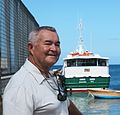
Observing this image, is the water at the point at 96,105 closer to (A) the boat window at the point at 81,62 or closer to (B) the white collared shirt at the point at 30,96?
(A) the boat window at the point at 81,62

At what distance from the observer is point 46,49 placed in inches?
103

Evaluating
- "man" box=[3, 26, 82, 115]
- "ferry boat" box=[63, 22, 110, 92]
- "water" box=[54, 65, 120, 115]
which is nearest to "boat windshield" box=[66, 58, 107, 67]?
"ferry boat" box=[63, 22, 110, 92]

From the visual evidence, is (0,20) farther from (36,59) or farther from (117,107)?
(36,59)

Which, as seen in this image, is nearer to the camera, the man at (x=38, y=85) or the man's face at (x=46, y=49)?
the man at (x=38, y=85)

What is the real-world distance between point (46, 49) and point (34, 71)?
0.15m

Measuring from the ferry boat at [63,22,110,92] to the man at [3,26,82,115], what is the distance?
983 inches

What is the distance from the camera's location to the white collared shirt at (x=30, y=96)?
240 cm

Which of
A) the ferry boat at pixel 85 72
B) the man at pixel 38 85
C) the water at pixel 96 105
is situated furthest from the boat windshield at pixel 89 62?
the man at pixel 38 85

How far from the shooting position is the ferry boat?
28.0 metres

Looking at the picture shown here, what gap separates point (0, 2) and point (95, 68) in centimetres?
1483

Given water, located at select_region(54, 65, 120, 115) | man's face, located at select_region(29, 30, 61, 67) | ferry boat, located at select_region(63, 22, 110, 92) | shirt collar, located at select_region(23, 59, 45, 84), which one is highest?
man's face, located at select_region(29, 30, 61, 67)

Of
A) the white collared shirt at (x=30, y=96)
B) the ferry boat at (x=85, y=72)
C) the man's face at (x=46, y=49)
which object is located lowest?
the ferry boat at (x=85, y=72)

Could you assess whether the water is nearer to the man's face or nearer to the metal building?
the metal building

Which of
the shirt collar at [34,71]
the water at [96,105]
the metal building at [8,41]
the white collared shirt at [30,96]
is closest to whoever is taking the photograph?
the white collared shirt at [30,96]
